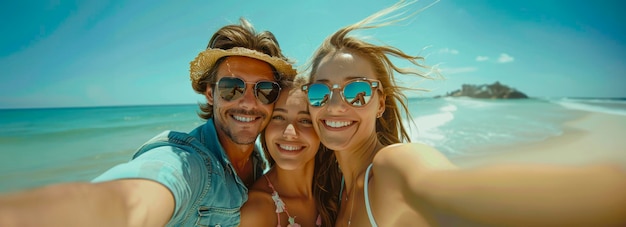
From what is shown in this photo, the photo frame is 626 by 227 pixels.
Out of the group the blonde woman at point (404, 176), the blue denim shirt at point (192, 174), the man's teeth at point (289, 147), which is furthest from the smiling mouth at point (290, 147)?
the blue denim shirt at point (192, 174)

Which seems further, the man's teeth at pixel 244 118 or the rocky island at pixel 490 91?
the rocky island at pixel 490 91

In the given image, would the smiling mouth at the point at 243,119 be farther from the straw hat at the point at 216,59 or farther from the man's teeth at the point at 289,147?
the straw hat at the point at 216,59

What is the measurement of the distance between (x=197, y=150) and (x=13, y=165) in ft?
45.5

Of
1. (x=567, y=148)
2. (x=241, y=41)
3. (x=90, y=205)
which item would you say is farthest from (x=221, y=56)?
(x=567, y=148)

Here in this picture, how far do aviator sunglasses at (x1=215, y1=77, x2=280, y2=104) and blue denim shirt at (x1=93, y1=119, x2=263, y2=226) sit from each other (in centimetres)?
35

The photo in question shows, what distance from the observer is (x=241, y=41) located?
10.4ft

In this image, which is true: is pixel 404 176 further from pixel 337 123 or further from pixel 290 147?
pixel 290 147

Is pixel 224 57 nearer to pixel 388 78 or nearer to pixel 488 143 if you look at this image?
pixel 388 78

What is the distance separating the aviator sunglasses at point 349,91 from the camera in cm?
257

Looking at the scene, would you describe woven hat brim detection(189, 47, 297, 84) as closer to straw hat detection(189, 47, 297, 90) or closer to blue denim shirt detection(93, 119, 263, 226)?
straw hat detection(189, 47, 297, 90)

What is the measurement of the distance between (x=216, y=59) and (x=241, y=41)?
0.32 m

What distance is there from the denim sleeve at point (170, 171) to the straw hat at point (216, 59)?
3.85ft

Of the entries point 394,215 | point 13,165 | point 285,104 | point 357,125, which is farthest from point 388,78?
point 13,165

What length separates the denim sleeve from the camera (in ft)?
5.24
